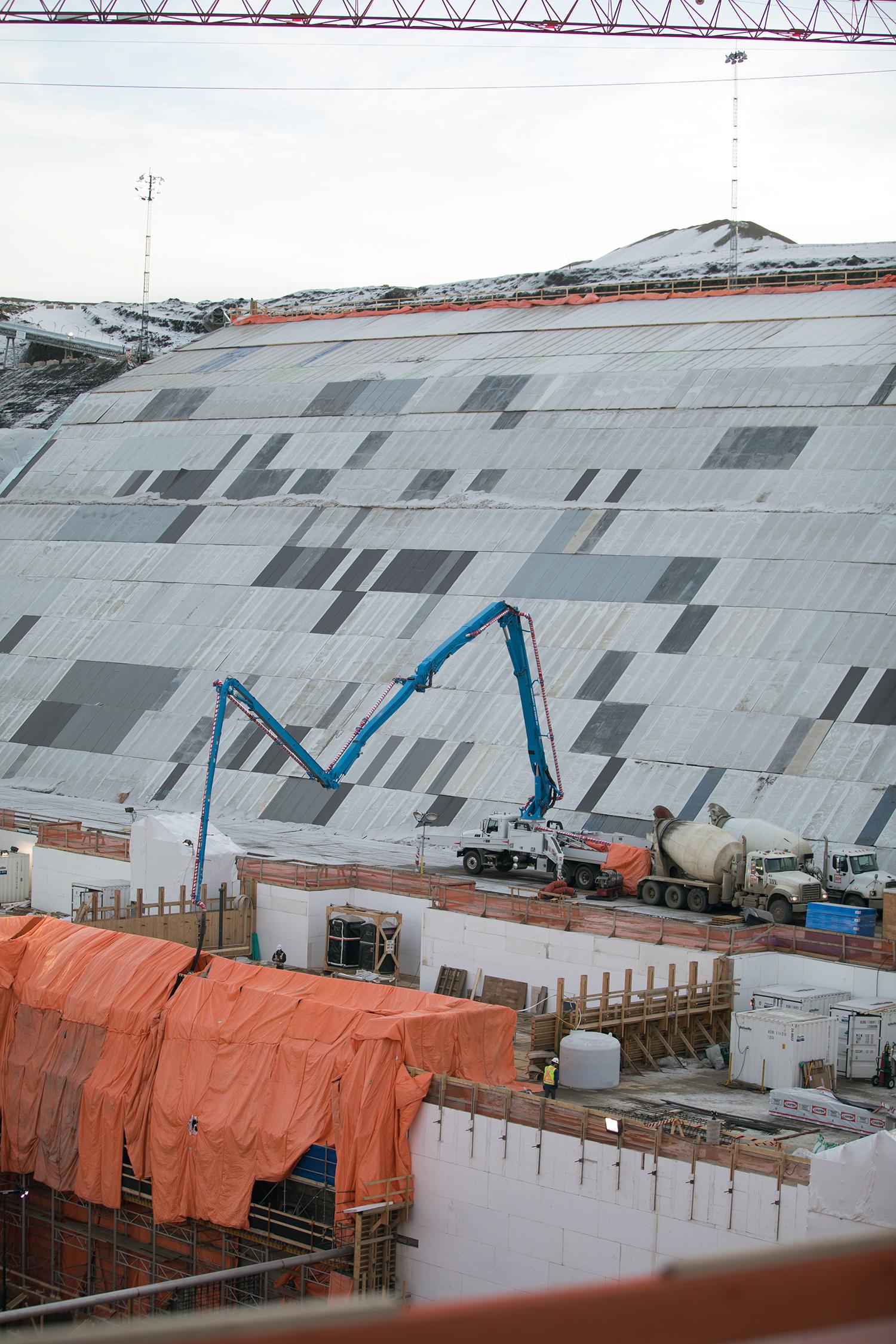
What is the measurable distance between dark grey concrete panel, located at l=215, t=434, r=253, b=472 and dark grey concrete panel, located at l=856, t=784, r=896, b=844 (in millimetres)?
41563

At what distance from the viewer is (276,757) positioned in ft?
197

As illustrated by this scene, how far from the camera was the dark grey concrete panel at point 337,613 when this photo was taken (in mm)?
64438

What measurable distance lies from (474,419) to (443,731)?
20.8 meters

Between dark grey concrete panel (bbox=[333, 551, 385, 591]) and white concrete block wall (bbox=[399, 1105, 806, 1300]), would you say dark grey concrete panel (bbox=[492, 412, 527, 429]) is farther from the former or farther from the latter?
white concrete block wall (bbox=[399, 1105, 806, 1300])

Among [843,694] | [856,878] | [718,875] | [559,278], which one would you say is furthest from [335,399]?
[559,278]

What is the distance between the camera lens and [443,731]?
5759cm

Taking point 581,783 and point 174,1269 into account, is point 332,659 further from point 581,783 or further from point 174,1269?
point 174,1269

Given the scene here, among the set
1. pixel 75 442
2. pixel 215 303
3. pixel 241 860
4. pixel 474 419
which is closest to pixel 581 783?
pixel 241 860

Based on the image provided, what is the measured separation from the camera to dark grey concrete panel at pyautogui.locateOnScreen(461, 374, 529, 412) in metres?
73.2

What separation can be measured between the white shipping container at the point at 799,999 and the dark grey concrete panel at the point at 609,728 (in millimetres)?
19731

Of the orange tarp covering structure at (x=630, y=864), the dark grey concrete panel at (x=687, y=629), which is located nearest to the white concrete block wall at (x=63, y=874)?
the orange tarp covering structure at (x=630, y=864)

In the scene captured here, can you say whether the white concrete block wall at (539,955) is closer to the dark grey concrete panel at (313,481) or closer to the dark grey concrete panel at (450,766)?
the dark grey concrete panel at (450,766)

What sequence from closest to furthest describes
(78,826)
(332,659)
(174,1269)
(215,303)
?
(174,1269), (78,826), (332,659), (215,303)

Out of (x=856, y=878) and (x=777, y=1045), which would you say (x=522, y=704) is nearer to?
(x=856, y=878)
